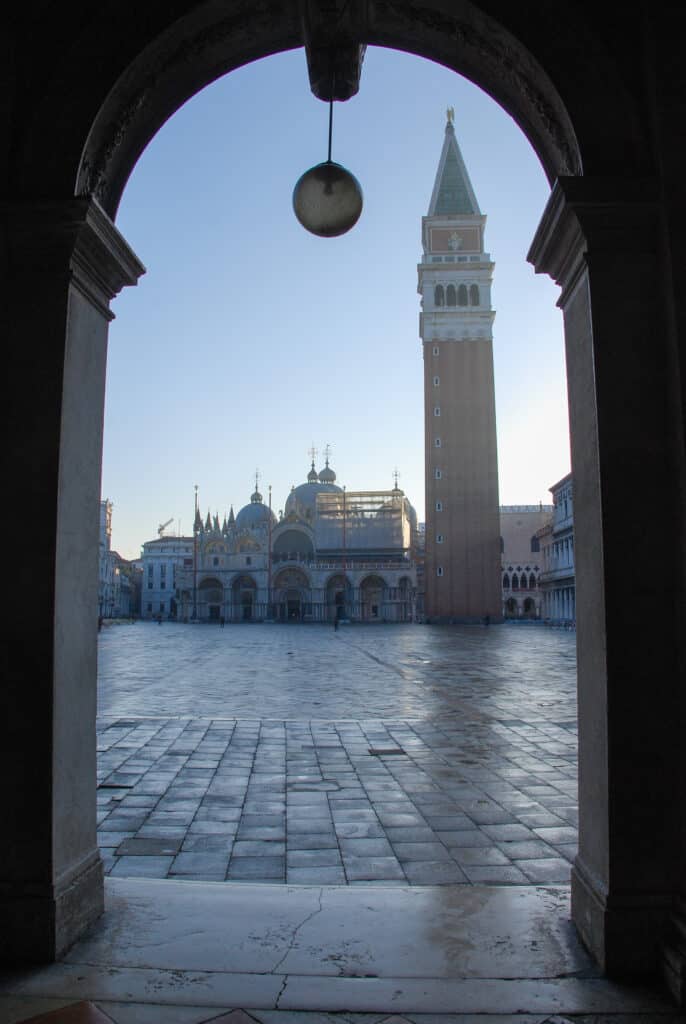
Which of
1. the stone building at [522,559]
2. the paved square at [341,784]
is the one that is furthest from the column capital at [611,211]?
the stone building at [522,559]

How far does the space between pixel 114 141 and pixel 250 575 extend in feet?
228

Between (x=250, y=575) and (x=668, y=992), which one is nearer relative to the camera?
(x=668, y=992)

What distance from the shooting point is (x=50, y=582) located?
288 cm

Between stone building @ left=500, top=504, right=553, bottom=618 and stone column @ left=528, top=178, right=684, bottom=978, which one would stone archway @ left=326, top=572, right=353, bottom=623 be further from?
stone column @ left=528, top=178, right=684, bottom=978

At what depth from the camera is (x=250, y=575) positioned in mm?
71812

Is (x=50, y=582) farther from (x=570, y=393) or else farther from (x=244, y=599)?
(x=244, y=599)

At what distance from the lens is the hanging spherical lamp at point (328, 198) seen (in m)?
3.55

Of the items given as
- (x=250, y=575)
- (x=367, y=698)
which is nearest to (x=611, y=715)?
(x=367, y=698)

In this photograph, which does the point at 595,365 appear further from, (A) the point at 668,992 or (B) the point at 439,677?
(B) the point at 439,677

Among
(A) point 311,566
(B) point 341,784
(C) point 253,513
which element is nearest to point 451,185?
(A) point 311,566

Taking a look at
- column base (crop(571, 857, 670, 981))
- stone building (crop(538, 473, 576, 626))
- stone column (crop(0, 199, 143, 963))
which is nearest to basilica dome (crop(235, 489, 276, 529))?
stone building (crop(538, 473, 576, 626))

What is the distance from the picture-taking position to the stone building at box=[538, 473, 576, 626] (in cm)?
5344

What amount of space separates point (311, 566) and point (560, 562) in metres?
23.3

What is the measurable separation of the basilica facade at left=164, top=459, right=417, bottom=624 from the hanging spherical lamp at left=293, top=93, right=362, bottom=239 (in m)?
63.6
